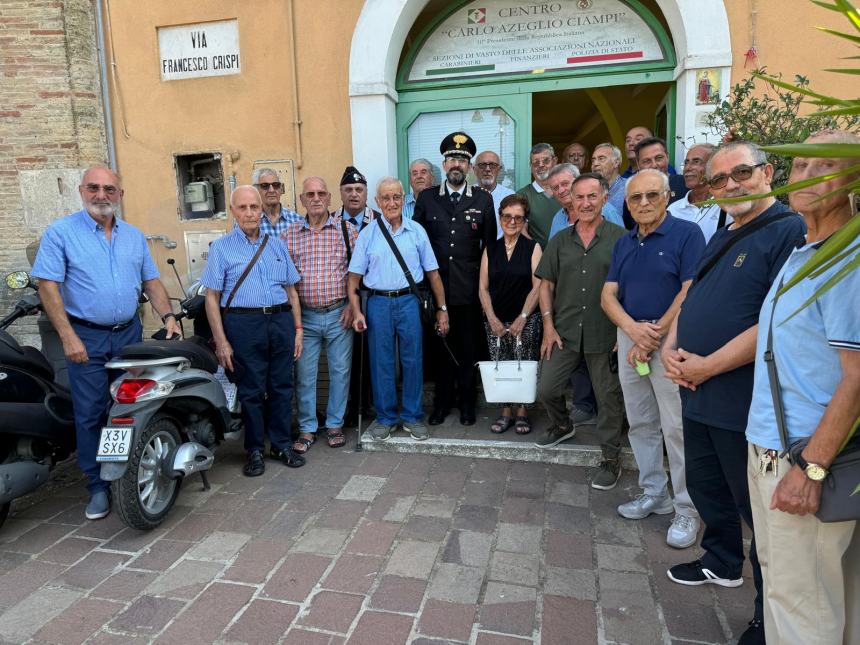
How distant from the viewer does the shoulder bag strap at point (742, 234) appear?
2.32 meters

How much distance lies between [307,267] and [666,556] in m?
2.95

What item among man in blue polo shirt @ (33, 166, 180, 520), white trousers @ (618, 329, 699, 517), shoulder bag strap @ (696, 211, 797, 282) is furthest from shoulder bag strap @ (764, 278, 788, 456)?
man in blue polo shirt @ (33, 166, 180, 520)

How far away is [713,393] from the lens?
8.02 ft

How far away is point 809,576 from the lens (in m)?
1.80

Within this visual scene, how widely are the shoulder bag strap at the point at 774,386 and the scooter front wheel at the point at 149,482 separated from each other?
293cm

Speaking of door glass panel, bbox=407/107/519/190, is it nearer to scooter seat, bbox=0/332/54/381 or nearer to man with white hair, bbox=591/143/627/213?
man with white hair, bbox=591/143/627/213

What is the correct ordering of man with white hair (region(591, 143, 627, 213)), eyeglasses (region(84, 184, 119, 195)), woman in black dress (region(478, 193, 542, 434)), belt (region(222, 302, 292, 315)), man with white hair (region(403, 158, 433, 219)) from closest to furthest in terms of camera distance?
eyeglasses (region(84, 184, 119, 195)) → belt (region(222, 302, 292, 315)) → woman in black dress (region(478, 193, 542, 434)) → man with white hair (region(591, 143, 627, 213)) → man with white hair (region(403, 158, 433, 219))

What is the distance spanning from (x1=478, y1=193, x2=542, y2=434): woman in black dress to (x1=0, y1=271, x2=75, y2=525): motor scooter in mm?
2819

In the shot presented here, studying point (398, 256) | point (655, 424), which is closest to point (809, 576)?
point (655, 424)

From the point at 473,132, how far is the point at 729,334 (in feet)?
14.2

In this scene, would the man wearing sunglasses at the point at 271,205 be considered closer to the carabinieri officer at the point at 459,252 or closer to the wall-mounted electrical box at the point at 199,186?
the carabinieri officer at the point at 459,252

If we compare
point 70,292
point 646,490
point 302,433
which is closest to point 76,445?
point 70,292

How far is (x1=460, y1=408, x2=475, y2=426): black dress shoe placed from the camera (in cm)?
473

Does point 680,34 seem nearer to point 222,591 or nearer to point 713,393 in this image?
point 713,393
